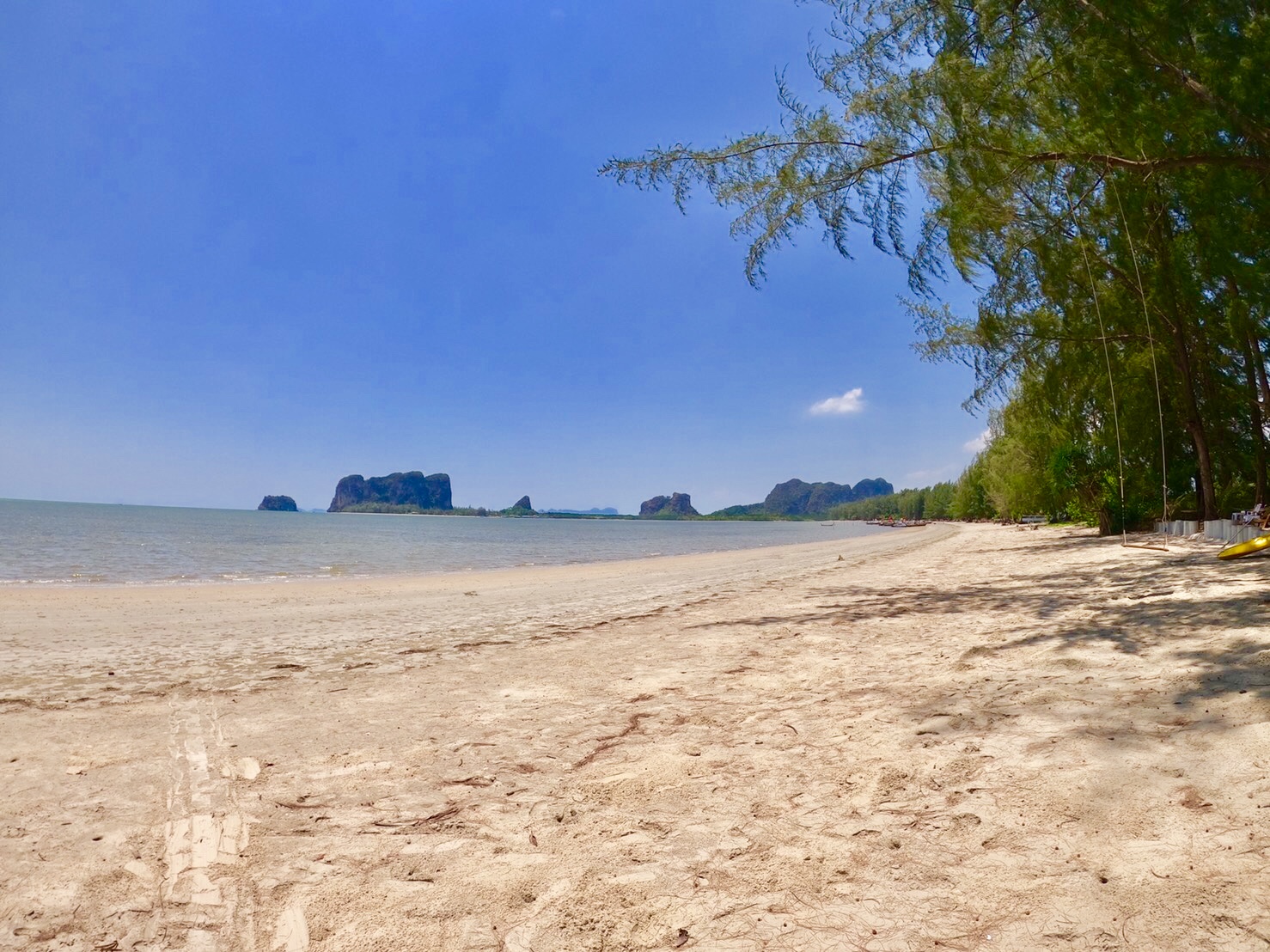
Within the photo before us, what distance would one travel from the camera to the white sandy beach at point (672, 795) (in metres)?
2.13

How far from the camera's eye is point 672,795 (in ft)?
10.0


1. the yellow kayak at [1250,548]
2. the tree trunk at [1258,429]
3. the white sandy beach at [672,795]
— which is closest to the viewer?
the white sandy beach at [672,795]

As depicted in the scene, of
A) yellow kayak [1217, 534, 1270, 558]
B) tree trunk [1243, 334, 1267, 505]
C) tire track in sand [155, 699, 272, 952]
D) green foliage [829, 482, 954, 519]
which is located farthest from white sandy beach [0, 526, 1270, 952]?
green foliage [829, 482, 954, 519]

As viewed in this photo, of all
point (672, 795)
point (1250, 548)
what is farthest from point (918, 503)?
point (672, 795)

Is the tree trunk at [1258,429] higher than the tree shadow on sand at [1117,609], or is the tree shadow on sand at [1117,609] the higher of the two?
the tree trunk at [1258,429]

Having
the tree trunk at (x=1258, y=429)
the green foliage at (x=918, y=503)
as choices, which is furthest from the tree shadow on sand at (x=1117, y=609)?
the green foliage at (x=918, y=503)

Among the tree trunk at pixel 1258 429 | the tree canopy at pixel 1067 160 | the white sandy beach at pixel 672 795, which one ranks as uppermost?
the tree canopy at pixel 1067 160

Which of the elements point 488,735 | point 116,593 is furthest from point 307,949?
point 116,593

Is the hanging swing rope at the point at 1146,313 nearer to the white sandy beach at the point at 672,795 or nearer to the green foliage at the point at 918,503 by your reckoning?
the white sandy beach at the point at 672,795

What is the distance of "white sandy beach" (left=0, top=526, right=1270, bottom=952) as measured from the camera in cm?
213

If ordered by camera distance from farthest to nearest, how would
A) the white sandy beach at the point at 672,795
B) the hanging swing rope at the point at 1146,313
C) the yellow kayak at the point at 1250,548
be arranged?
the hanging swing rope at the point at 1146,313, the yellow kayak at the point at 1250,548, the white sandy beach at the point at 672,795

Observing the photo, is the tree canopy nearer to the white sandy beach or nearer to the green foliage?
the white sandy beach

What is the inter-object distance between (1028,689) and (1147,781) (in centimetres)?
135

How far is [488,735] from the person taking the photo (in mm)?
3986
